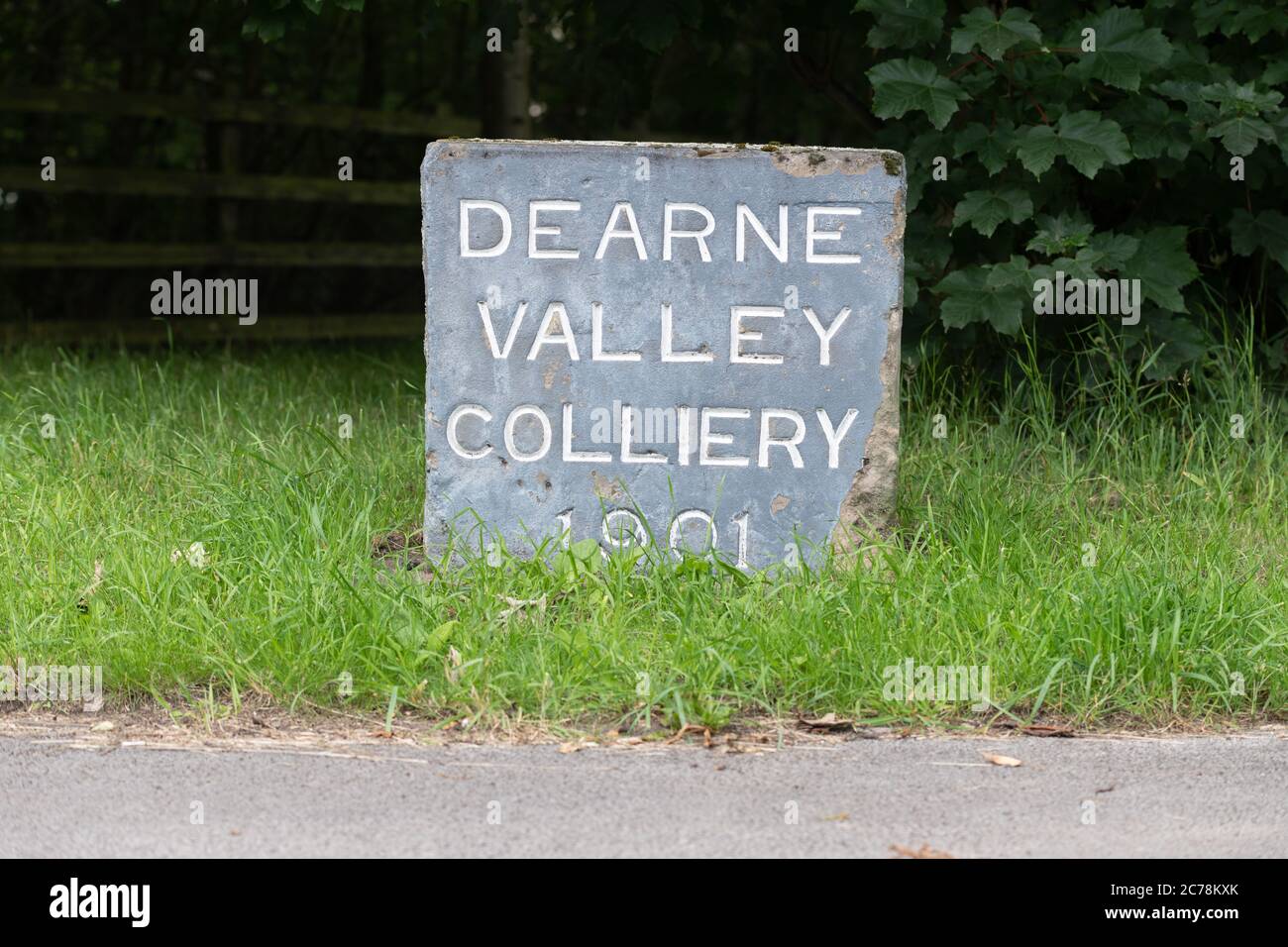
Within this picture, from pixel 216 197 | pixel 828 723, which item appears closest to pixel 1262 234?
pixel 828 723

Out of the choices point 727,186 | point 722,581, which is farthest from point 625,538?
point 727,186

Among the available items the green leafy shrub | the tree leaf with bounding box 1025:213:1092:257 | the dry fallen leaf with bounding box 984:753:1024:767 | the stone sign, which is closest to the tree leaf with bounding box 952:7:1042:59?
the green leafy shrub

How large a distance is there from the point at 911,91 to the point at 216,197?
250 inches

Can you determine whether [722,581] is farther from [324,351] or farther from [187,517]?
[324,351]

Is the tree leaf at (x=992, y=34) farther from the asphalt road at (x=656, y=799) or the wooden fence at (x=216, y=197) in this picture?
the wooden fence at (x=216, y=197)

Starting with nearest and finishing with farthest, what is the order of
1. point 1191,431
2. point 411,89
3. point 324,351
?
point 1191,431 < point 324,351 < point 411,89

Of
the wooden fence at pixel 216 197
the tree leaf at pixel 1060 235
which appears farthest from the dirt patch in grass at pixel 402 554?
the wooden fence at pixel 216 197

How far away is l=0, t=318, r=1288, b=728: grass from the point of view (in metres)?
3.96

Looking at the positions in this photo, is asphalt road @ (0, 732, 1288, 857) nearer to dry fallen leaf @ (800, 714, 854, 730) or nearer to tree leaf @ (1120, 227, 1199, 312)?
dry fallen leaf @ (800, 714, 854, 730)

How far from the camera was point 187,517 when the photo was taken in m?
5.03

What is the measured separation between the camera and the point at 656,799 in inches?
130

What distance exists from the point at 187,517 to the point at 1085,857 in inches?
121

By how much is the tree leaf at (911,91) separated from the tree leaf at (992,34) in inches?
5.1

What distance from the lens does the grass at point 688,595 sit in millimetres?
3961
